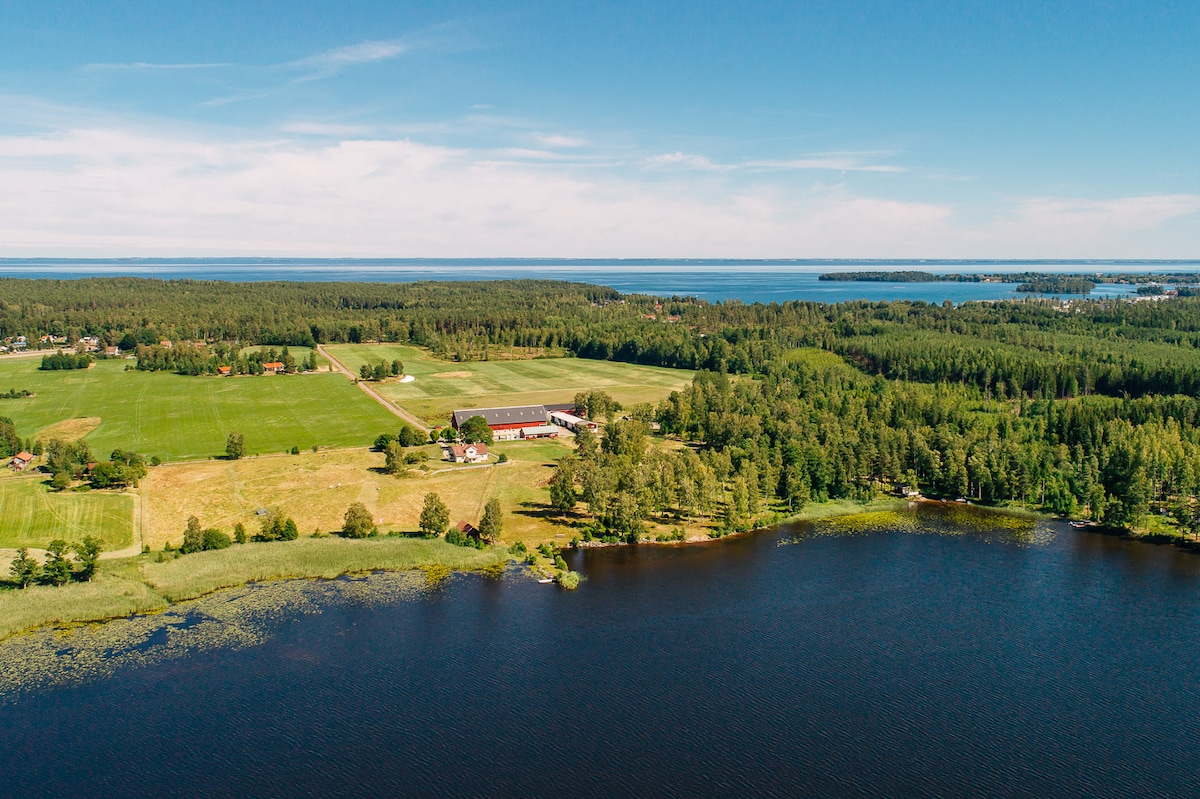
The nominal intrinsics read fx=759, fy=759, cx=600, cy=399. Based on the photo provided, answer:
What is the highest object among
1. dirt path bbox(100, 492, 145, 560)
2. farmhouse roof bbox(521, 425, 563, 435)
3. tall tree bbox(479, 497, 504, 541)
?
farmhouse roof bbox(521, 425, 563, 435)

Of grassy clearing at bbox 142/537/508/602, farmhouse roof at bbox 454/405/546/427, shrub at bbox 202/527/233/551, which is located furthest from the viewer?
farmhouse roof at bbox 454/405/546/427

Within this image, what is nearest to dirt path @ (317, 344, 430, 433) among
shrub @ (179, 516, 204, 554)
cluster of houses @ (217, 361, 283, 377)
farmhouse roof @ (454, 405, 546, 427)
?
farmhouse roof @ (454, 405, 546, 427)

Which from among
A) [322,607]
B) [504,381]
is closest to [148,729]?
[322,607]

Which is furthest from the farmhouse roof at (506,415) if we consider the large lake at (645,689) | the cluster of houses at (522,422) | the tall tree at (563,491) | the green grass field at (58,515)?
the large lake at (645,689)

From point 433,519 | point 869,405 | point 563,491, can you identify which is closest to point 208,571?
point 433,519

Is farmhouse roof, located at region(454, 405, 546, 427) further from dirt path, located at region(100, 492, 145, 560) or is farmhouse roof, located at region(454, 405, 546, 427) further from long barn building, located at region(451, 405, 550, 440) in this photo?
dirt path, located at region(100, 492, 145, 560)

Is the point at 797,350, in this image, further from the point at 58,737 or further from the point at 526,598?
the point at 58,737

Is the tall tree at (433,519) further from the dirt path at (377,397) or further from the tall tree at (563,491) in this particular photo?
the dirt path at (377,397)
